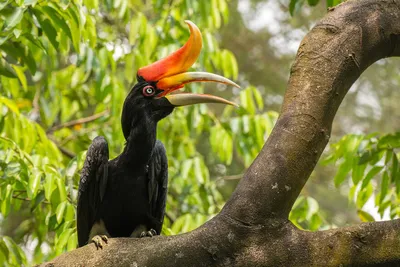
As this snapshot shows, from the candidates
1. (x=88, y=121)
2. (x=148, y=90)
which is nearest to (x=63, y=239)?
(x=148, y=90)

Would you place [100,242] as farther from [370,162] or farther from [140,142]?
[370,162]

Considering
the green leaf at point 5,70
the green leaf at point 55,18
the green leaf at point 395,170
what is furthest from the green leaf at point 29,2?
the green leaf at point 395,170

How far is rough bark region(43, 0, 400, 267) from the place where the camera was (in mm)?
2980

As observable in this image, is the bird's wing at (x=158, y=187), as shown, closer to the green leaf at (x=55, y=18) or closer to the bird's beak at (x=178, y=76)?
the bird's beak at (x=178, y=76)

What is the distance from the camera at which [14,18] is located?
407 cm

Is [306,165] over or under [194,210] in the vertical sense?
over

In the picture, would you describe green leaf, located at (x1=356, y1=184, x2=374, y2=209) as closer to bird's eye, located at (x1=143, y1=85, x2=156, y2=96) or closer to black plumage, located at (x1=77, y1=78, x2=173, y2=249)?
black plumage, located at (x1=77, y1=78, x2=173, y2=249)

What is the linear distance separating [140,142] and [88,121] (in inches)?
143

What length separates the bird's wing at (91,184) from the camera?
14.8 feet

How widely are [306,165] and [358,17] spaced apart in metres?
0.95

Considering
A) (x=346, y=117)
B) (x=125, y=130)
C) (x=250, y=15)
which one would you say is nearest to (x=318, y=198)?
(x=346, y=117)

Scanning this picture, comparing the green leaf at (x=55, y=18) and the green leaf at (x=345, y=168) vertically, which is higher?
the green leaf at (x=55, y=18)

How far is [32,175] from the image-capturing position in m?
4.52

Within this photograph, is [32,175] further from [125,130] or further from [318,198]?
[318,198]
